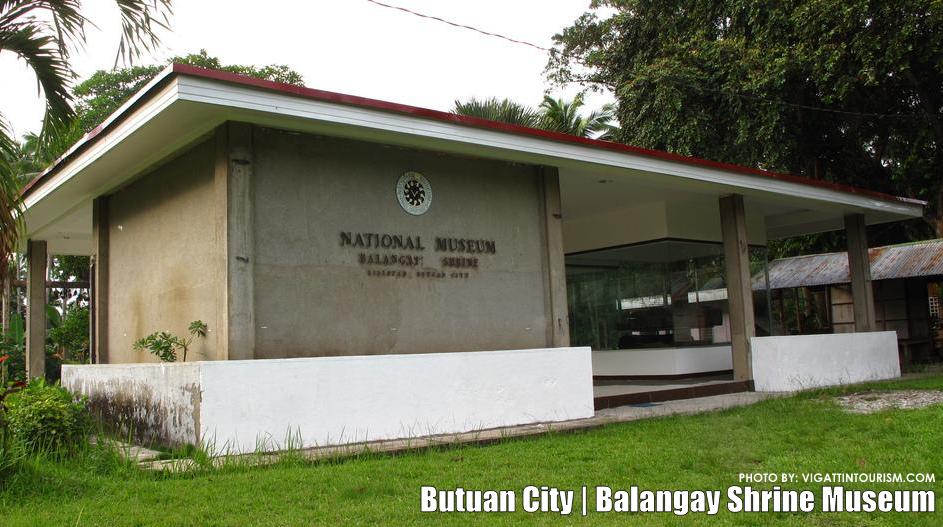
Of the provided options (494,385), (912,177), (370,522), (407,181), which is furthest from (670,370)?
(912,177)

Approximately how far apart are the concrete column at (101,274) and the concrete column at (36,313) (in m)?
2.98

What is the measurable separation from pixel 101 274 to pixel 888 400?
33.1ft

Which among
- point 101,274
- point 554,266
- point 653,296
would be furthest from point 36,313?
point 653,296

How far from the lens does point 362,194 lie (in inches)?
327

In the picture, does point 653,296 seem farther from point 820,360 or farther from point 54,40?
point 54,40

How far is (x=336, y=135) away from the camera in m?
8.09

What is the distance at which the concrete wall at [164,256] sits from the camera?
26.2 feet

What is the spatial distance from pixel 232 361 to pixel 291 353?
90 cm

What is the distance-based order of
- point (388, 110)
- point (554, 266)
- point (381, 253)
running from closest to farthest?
point (388, 110), point (381, 253), point (554, 266)

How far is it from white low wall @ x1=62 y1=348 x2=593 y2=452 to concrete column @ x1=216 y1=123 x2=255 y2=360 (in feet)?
1.51

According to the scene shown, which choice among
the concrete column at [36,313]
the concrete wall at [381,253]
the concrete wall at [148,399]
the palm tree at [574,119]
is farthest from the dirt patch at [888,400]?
the palm tree at [574,119]

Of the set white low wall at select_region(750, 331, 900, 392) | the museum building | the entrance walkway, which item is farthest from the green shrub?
white low wall at select_region(750, 331, 900, 392)

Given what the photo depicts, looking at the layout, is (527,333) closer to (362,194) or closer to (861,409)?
(362,194)

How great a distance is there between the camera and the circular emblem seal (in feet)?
28.2
